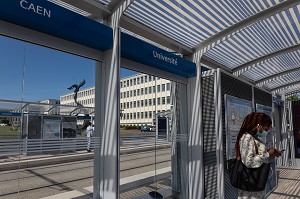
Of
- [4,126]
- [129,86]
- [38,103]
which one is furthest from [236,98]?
[4,126]

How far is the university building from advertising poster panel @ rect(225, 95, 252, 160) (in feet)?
4.07

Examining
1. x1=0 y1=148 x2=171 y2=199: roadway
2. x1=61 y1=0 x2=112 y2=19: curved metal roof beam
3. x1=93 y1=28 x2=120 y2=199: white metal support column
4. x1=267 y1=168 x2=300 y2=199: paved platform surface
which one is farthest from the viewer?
x1=267 y1=168 x2=300 y2=199: paved platform surface

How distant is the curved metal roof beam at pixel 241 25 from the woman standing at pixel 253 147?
277 cm

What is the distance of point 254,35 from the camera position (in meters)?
6.53

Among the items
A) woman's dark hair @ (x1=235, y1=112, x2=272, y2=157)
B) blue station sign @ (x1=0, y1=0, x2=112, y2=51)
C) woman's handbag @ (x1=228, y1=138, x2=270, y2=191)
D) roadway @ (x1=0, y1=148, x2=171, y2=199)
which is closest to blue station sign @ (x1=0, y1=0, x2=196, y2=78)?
blue station sign @ (x1=0, y1=0, x2=112, y2=51)

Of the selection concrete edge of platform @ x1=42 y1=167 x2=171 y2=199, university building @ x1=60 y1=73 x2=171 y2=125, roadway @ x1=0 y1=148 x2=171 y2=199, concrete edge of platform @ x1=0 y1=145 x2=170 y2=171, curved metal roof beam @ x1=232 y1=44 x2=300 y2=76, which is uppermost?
curved metal roof beam @ x1=232 y1=44 x2=300 y2=76

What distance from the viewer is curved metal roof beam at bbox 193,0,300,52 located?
525cm

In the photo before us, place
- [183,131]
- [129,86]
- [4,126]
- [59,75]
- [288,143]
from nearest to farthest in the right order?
[4,126] → [59,75] → [129,86] → [183,131] → [288,143]

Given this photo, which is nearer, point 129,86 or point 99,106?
point 99,106

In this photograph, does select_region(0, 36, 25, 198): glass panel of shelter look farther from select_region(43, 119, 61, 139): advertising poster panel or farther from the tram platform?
the tram platform

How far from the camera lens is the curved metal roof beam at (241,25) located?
17.2 ft

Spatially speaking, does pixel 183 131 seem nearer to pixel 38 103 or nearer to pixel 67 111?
pixel 67 111

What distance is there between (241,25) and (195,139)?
8.33 ft

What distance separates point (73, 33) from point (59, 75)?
0.72 m
